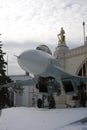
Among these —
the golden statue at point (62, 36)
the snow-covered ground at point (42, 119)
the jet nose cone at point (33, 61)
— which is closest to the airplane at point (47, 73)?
the jet nose cone at point (33, 61)

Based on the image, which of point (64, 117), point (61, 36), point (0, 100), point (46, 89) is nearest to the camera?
point (64, 117)

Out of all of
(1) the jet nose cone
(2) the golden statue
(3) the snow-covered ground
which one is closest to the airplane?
(1) the jet nose cone

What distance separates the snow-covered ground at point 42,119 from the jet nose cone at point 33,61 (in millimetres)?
1651

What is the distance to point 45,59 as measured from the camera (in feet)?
41.3

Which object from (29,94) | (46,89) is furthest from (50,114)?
(29,94)

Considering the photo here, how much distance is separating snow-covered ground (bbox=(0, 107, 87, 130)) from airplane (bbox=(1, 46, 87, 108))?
1.64 metres

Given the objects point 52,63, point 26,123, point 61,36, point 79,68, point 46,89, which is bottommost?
point 26,123

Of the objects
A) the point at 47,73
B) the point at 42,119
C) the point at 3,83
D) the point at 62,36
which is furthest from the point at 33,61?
the point at 62,36

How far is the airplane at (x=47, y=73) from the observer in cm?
1230

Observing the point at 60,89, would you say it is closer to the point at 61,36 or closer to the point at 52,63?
the point at 52,63

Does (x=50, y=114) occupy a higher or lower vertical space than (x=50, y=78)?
lower

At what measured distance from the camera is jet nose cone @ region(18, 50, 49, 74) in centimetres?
1220

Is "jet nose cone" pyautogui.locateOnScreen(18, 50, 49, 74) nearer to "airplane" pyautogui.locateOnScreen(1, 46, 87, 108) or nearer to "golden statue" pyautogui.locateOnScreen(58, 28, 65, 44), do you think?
"airplane" pyautogui.locateOnScreen(1, 46, 87, 108)

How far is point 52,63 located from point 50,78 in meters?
0.70
